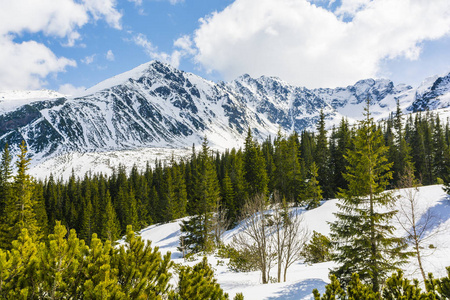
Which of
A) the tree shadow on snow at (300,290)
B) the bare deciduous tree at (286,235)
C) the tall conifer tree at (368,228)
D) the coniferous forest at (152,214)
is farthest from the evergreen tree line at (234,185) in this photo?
the tree shadow on snow at (300,290)

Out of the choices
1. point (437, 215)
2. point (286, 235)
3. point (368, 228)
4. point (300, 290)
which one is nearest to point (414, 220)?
point (368, 228)

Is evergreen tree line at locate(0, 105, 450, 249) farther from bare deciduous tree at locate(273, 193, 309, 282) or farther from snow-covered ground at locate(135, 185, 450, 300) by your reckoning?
bare deciduous tree at locate(273, 193, 309, 282)

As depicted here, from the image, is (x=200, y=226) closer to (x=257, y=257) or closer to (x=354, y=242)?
(x=257, y=257)

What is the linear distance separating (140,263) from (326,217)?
29551mm

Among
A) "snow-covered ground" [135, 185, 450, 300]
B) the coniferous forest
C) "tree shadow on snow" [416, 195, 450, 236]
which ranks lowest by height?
"snow-covered ground" [135, 185, 450, 300]

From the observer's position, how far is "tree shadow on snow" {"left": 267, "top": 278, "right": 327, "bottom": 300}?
10695 millimetres

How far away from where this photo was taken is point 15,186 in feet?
83.8

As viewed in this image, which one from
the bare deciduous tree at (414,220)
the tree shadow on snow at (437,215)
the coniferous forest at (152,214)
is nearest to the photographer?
the coniferous forest at (152,214)

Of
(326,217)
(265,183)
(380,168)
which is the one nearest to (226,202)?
(265,183)

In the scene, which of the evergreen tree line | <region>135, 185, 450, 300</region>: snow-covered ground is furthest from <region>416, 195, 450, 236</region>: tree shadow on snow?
the evergreen tree line

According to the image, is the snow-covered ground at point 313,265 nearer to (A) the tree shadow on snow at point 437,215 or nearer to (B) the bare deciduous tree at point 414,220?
(A) the tree shadow on snow at point 437,215

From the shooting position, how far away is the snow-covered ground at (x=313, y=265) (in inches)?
462

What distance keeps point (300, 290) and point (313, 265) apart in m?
10.1

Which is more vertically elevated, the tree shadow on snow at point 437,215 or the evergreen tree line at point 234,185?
the evergreen tree line at point 234,185
